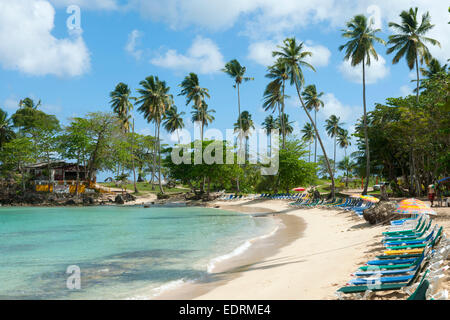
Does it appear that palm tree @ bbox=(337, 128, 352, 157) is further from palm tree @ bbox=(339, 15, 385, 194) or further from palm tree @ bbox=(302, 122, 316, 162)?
palm tree @ bbox=(339, 15, 385, 194)

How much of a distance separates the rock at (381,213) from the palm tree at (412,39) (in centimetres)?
2461

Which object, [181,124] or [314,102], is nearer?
[314,102]

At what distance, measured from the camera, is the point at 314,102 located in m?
61.0

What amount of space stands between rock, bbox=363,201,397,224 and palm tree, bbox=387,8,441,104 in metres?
24.6

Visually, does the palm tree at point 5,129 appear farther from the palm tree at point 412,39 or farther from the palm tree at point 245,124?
the palm tree at point 412,39

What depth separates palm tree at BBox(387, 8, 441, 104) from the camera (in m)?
34.2

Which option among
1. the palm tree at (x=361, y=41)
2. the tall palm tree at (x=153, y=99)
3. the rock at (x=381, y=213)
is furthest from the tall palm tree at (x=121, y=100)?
the rock at (x=381, y=213)

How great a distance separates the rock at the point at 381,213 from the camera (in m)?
14.6

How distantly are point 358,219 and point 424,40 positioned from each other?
2623cm

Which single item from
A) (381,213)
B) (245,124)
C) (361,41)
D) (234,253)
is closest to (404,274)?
(234,253)

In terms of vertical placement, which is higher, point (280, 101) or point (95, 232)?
point (280, 101)

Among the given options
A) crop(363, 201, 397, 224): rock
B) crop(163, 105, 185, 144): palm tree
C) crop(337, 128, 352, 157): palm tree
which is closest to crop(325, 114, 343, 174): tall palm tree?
crop(337, 128, 352, 157): palm tree
